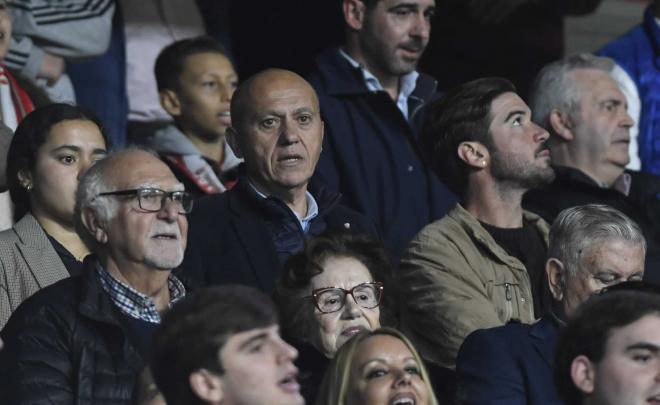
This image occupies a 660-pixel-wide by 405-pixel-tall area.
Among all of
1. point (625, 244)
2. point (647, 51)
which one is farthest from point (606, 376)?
point (647, 51)

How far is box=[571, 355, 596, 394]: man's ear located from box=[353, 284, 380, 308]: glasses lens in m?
1.29

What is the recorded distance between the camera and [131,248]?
6.16 m

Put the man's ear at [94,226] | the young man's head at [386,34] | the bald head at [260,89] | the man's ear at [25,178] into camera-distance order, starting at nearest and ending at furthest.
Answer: the man's ear at [94,226] < the man's ear at [25,178] < the bald head at [260,89] < the young man's head at [386,34]

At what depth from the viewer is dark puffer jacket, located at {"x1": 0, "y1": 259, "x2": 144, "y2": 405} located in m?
5.71

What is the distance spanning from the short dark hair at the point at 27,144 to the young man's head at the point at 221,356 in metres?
2.15

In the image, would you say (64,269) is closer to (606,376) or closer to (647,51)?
(606,376)

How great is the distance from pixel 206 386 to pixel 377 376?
4.05 feet

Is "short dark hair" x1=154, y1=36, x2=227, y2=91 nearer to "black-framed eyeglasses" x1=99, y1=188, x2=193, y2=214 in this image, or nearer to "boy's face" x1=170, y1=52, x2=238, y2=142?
"boy's face" x1=170, y1=52, x2=238, y2=142

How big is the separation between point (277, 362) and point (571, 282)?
83.3 inches

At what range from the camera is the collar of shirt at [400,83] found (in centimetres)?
792

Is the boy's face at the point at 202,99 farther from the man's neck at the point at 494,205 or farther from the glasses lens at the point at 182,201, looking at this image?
the glasses lens at the point at 182,201

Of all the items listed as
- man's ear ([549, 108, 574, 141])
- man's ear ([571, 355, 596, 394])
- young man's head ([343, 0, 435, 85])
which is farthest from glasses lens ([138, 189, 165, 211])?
man's ear ([549, 108, 574, 141])

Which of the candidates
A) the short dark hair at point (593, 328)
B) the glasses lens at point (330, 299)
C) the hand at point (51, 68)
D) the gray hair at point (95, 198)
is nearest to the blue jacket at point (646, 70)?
the hand at point (51, 68)

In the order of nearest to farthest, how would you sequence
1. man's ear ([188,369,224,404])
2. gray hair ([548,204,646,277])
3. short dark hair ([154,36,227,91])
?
man's ear ([188,369,224,404]), gray hair ([548,204,646,277]), short dark hair ([154,36,227,91])
